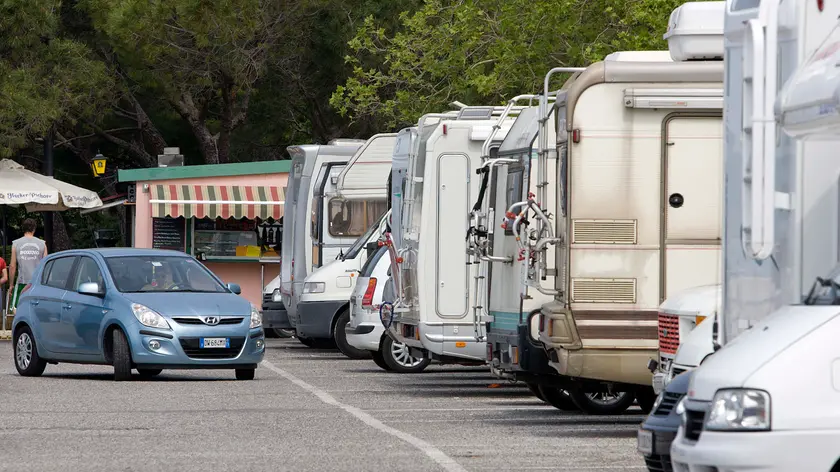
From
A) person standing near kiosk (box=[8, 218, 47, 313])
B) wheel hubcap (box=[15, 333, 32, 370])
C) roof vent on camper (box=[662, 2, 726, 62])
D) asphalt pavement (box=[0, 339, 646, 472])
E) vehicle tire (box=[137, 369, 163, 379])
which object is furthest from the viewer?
person standing near kiosk (box=[8, 218, 47, 313])

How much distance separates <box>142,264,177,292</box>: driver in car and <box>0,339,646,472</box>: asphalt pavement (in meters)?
1.03

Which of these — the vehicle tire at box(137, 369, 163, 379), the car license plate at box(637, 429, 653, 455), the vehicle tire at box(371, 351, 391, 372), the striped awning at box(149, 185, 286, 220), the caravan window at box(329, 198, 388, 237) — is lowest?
the vehicle tire at box(137, 369, 163, 379)

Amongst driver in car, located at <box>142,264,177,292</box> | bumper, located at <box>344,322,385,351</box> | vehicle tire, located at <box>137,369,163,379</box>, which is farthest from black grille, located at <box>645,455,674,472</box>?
vehicle tire, located at <box>137,369,163,379</box>

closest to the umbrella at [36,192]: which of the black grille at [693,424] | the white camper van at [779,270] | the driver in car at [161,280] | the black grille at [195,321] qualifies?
the driver in car at [161,280]

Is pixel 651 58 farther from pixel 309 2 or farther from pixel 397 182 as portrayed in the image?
pixel 309 2

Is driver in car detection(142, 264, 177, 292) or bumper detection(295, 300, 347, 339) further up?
driver in car detection(142, 264, 177, 292)

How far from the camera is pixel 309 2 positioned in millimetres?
36875

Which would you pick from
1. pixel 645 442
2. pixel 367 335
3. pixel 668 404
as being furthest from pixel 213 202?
pixel 645 442

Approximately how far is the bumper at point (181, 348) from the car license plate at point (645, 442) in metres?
10.3

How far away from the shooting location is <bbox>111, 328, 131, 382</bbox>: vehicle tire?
18.3 metres

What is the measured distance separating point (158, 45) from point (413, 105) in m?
6.55

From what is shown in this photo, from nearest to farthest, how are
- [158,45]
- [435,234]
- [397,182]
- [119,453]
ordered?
[119,453]
[435,234]
[397,182]
[158,45]

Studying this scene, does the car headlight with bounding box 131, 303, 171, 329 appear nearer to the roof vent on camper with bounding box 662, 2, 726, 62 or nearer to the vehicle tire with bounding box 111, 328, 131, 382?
the vehicle tire with bounding box 111, 328, 131, 382

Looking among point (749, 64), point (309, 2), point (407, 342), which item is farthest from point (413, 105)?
point (749, 64)
